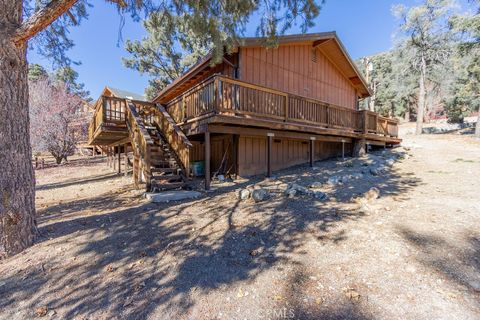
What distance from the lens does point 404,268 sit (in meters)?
2.92

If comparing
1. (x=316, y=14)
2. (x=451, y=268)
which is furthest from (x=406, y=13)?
(x=451, y=268)

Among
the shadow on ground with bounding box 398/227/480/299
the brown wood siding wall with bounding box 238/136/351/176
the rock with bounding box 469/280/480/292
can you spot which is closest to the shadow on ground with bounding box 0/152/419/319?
the shadow on ground with bounding box 398/227/480/299

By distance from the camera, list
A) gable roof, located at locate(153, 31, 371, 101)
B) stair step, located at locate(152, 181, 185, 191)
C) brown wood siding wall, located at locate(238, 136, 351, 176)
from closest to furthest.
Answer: stair step, located at locate(152, 181, 185, 191)
gable roof, located at locate(153, 31, 371, 101)
brown wood siding wall, located at locate(238, 136, 351, 176)

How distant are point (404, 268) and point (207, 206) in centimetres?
368

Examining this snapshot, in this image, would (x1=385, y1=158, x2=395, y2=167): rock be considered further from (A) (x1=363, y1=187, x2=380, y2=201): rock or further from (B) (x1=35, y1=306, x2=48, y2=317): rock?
(B) (x1=35, y1=306, x2=48, y2=317): rock

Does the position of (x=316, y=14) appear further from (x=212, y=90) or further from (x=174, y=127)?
(x=174, y=127)

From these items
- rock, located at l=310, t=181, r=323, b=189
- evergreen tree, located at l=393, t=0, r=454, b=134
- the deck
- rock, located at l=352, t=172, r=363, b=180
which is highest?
evergreen tree, located at l=393, t=0, r=454, b=134

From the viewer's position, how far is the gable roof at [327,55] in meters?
8.74

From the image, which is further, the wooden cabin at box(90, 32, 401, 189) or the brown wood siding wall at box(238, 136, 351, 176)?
the brown wood siding wall at box(238, 136, 351, 176)

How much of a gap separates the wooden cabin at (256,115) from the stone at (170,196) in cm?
51

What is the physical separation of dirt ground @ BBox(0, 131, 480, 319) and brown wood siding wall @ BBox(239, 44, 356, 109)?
579cm

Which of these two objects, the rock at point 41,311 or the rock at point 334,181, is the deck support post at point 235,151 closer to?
the rock at point 334,181

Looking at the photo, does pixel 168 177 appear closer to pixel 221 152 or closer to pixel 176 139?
pixel 176 139

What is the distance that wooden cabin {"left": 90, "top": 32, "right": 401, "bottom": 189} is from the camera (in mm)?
7039
